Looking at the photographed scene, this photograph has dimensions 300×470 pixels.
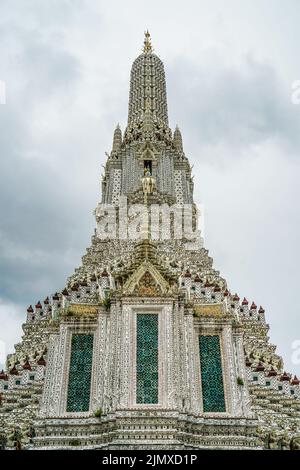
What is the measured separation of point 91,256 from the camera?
39.6 metres

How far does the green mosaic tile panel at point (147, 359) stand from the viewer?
23.7 meters

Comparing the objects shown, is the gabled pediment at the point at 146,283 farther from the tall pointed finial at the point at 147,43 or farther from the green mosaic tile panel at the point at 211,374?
the tall pointed finial at the point at 147,43

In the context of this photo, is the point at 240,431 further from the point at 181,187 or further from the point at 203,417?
the point at 181,187

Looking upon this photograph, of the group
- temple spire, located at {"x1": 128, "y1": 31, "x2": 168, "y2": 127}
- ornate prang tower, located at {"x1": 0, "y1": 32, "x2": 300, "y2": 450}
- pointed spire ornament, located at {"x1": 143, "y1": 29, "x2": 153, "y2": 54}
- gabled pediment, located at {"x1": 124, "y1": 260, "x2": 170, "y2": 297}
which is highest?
pointed spire ornament, located at {"x1": 143, "y1": 29, "x2": 153, "y2": 54}

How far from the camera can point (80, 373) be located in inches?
995

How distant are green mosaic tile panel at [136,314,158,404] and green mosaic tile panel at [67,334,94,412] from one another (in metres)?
2.30

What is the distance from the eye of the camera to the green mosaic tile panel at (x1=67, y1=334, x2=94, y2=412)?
24469 mm

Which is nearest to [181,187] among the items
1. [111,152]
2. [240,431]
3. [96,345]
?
[111,152]

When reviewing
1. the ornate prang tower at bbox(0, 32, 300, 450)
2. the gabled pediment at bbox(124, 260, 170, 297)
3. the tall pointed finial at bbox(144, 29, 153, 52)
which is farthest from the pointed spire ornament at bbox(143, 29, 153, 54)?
the gabled pediment at bbox(124, 260, 170, 297)

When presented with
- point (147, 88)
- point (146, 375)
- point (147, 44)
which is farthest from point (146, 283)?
point (147, 44)

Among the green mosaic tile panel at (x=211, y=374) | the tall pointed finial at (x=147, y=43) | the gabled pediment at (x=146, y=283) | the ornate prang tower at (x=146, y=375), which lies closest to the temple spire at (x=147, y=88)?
the tall pointed finial at (x=147, y=43)

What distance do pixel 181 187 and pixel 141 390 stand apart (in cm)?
2451

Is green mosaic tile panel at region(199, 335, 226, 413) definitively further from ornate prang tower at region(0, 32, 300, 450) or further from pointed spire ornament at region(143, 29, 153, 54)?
pointed spire ornament at region(143, 29, 153, 54)

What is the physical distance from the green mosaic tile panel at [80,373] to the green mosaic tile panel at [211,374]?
193 inches
